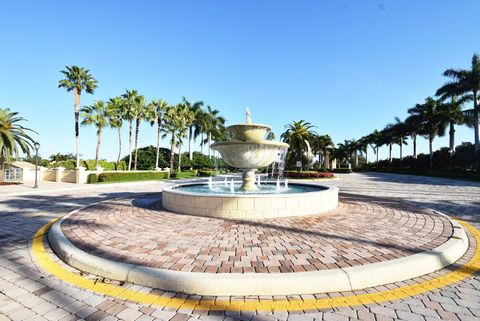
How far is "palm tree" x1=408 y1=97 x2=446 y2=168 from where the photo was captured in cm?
4409

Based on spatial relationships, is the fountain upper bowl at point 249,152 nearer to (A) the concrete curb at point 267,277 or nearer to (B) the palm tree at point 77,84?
(A) the concrete curb at point 267,277

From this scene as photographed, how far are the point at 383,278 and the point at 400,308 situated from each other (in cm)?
72

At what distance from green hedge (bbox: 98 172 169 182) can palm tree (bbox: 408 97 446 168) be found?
46316mm

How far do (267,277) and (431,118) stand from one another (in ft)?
178

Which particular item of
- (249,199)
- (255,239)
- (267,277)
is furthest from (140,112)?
(267,277)

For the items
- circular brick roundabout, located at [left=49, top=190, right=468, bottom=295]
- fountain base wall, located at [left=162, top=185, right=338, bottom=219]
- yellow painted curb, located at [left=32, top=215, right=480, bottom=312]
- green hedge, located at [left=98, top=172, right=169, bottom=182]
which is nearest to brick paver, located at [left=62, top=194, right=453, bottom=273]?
circular brick roundabout, located at [left=49, top=190, right=468, bottom=295]

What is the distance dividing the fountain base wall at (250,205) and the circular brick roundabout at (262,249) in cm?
38

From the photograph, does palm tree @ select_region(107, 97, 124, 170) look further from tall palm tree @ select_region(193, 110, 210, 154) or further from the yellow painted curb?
the yellow painted curb

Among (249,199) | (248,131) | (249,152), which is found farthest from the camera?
(248,131)

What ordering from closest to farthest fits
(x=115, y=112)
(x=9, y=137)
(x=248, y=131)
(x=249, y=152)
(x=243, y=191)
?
Answer: (x=249, y=152) → (x=248, y=131) → (x=243, y=191) → (x=9, y=137) → (x=115, y=112)

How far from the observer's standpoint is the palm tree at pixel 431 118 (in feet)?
145

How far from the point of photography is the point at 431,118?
147ft

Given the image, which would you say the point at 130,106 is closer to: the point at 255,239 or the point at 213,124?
the point at 213,124

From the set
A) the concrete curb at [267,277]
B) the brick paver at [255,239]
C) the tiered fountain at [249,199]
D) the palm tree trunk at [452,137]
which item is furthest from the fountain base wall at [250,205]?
the palm tree trunk at [452,137]
